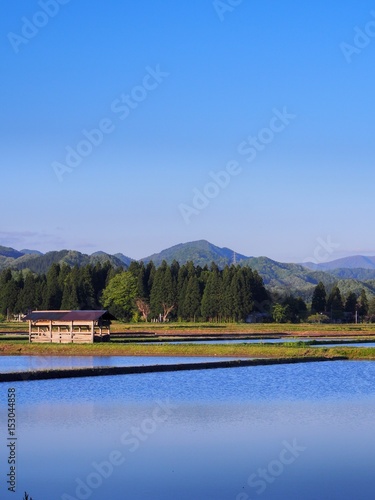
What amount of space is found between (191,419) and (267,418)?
2.27 metres

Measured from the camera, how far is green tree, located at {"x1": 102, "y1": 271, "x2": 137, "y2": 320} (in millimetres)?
124500

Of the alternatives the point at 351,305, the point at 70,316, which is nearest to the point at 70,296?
the point at 351,305

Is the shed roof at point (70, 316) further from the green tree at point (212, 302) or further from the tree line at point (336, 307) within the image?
the tree line at point (336, 307)

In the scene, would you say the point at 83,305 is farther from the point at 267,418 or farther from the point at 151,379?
the point at 267,418

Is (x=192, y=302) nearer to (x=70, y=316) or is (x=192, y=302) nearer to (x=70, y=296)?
(x=70, y=296)

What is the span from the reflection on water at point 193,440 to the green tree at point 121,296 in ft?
295

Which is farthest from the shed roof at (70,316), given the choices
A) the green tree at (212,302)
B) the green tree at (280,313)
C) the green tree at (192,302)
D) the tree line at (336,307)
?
the tree line at (336,307)

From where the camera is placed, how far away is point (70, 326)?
5844 cm

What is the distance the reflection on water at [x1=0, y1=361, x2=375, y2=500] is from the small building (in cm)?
2316

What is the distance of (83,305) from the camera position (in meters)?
121

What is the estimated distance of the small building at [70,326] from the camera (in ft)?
190

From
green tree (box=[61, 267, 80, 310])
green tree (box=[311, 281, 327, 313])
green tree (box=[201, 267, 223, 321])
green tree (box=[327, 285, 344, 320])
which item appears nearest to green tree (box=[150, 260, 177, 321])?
green tree (box=[201, 267, 223, 321])

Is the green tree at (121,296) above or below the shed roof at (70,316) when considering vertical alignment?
above

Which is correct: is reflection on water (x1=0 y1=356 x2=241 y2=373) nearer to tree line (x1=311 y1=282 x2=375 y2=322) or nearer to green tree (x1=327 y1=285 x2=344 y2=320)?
tree line (x1=311 y1=282 x2=375 y2=322)
